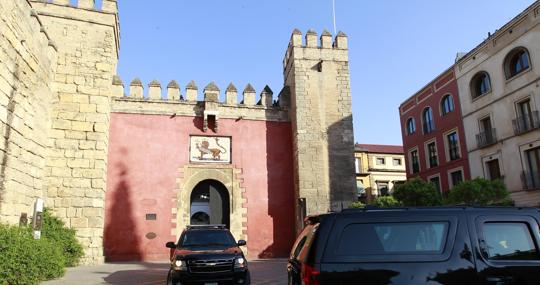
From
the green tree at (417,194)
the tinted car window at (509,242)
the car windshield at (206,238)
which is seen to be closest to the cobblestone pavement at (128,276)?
the car windshield at (206,238)

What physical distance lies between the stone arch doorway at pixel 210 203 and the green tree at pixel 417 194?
6.84 metres

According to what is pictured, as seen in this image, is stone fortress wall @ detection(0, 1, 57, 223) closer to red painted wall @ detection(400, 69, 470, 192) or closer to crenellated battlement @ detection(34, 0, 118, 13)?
crenellated battlement @ detection(34, 0, 118, 13)

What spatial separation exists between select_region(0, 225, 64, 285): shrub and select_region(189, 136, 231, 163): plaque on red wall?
7.21m

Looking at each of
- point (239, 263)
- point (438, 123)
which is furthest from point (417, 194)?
point (438, 123)

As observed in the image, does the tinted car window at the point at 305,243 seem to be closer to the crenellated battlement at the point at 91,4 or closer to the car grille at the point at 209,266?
the car grille at the point at 209,266

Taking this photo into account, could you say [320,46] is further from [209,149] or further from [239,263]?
[239,263]

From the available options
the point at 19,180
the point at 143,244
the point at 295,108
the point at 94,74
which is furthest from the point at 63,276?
the point at 295,108

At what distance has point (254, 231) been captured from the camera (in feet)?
49.0

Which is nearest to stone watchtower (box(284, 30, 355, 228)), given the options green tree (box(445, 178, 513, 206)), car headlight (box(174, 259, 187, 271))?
green tree (box(445, 178, 513, 206))

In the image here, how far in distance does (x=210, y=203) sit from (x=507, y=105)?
50.3 feet

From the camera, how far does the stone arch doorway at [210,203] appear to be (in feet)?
49.5

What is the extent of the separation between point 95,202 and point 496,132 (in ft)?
62.4

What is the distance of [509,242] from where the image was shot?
3260 millimetres

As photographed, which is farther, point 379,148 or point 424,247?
point 379,148
